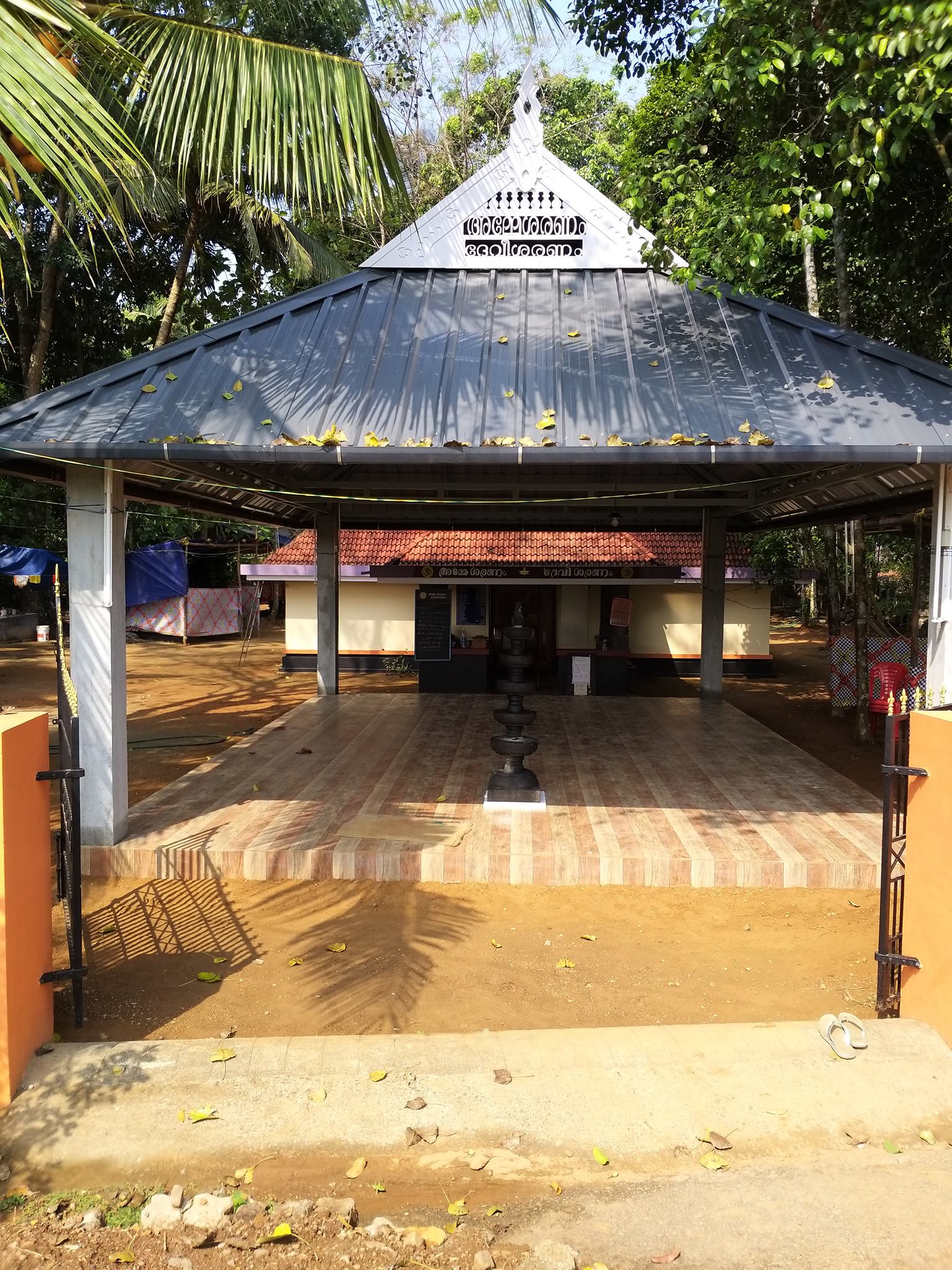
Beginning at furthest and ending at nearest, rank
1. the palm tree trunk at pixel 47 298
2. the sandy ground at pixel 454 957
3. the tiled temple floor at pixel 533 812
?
the palm tree trunk at pixel 47 298, the tiled temple floor at pixel 533 812, the sandy ground at pixel 454 957

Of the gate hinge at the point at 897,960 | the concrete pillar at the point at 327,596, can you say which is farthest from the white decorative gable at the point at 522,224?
the gate hinge at the point at 897,960

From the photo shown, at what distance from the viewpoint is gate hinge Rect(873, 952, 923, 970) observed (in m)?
4.22

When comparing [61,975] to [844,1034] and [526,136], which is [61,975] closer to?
[844,1034]

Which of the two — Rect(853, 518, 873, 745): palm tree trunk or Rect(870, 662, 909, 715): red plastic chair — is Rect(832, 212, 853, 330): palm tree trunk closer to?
Rect(853, 518, 873, 745): palm tree trunk

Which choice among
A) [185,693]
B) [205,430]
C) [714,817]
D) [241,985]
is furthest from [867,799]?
[185,693]

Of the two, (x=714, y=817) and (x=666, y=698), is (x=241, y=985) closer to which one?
Result: (x=714, y=817)

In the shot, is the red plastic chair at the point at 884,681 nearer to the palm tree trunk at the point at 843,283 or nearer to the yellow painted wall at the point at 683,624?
the palm tree trunk at the point at 843,283

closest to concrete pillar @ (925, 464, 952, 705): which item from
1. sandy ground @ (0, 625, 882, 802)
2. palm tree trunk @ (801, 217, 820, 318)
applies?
sandy ground @ (0, 625, 882, 802)

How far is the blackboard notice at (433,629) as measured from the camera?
16.9 m

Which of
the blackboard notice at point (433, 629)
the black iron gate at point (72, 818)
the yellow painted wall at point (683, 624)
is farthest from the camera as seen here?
the yellow painted wall at point (683, 624)

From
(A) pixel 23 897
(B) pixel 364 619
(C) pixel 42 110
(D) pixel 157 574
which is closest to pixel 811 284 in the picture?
(B) pixel 364 619

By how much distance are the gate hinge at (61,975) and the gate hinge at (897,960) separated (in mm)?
4044

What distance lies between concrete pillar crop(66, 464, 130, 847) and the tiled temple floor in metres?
0.46

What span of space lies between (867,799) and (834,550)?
335 inches
